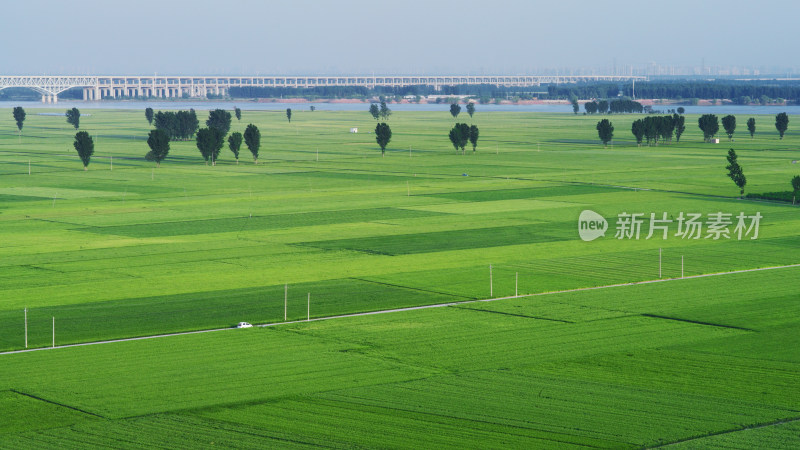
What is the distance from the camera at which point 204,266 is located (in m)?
47.8

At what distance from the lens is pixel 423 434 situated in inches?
965

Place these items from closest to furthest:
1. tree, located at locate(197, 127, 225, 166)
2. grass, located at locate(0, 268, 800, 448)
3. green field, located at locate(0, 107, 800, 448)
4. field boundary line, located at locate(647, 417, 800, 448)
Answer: field boundary line, located at locate(647, 417, 800, 448) → grass, located at locate(0, 268, 800, 448) → green field, located at locate(0, 107, 800, 448) → tree, located at locate(197, 127, 225, 166)

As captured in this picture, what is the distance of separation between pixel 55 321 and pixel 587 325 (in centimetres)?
1809

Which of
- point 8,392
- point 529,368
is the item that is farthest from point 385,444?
point 8,392

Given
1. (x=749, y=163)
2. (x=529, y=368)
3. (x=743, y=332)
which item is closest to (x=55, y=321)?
(x=529, y=368)

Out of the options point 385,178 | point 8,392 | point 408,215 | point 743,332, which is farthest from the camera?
point 385,178

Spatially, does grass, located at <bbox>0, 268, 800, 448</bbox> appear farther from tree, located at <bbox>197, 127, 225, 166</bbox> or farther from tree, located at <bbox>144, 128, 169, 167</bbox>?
tree, located at <bbox>197, 127, 225, 166</bbox>

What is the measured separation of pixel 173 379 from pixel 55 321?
9.32 m

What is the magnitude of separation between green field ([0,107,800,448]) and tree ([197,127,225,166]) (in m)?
25.2

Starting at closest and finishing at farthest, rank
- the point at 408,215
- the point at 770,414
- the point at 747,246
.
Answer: the point at 770,414
the point at 747,246
the point at 408,215

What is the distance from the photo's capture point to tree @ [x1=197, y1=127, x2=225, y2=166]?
106625 mm

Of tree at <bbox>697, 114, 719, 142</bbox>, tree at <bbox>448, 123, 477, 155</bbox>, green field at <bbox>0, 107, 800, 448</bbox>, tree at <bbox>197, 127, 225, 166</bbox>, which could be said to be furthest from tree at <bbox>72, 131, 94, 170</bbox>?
tree at <bbox>697, 114, 719, 142</bbox>

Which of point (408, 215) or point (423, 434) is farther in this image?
point (408, 215)

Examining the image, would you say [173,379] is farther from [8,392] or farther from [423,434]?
[423,434]
